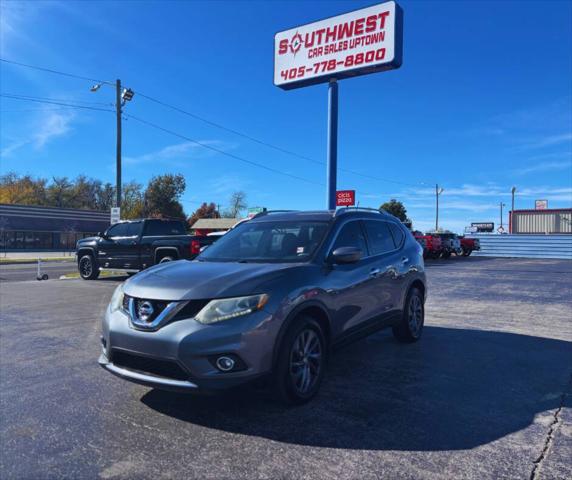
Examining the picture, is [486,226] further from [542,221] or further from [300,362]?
[300,362]

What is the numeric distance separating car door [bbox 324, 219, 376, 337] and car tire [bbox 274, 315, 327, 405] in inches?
13.2

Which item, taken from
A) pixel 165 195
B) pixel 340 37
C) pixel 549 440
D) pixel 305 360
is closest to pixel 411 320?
pixel 305 360

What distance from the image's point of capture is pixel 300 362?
13.1 feet

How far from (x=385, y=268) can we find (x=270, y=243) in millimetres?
1503

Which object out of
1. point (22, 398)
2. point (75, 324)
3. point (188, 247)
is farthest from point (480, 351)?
point (188, 247)

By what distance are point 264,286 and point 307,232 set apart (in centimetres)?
128

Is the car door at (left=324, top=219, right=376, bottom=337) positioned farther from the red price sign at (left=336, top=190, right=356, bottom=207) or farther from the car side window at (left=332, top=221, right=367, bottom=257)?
the red price sign at (left=336, top=190, right=356, bottom=207)

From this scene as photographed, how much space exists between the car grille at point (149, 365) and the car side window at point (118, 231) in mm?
11294

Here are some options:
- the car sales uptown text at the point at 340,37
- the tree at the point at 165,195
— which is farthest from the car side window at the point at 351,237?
the tree at the point at 165,195

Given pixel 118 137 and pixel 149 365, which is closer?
pixel 149 365

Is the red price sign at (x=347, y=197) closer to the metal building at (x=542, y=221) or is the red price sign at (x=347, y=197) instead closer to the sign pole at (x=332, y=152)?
the sign pole at (x=332, y=152)

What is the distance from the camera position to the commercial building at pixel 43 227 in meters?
49.2

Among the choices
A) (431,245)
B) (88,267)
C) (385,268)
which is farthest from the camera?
(431,245)

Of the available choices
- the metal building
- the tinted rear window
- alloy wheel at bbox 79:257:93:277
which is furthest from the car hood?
the metal building
